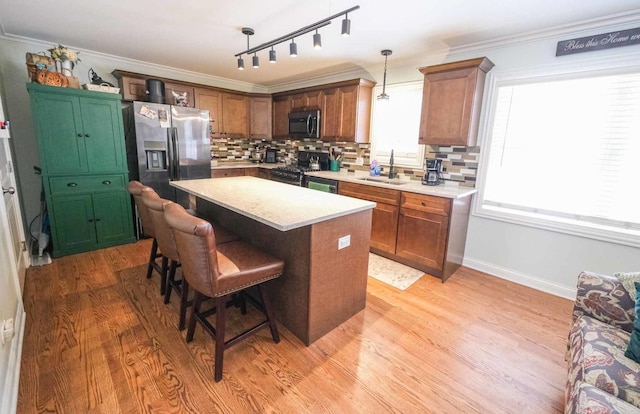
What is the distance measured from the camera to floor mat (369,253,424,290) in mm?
2887

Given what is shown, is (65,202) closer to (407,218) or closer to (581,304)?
(407,218)

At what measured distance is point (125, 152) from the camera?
3479 millimetres

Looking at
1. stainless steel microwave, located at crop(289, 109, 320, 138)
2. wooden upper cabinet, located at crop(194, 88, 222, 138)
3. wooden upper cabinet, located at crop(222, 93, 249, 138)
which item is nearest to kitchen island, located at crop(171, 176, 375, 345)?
stainless steel microwave, located at crop(289, 109, 320, 138)

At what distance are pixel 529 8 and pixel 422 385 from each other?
108 inches

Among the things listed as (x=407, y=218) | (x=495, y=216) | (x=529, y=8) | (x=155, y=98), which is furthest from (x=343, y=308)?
(x=155, y=98)

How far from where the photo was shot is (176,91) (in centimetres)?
425

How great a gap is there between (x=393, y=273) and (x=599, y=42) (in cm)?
262

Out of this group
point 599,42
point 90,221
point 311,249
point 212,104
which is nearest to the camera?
point 311,249

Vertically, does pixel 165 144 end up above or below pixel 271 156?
above

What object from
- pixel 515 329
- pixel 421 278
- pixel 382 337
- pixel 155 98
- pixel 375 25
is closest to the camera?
pixel 382 337

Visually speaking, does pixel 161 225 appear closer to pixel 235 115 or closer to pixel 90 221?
pixel 90 221

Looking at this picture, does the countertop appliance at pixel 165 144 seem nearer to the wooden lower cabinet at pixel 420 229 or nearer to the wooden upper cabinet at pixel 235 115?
the wooden upper cabinet at pixel 235 115

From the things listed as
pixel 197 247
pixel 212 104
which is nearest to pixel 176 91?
pixel 212 104

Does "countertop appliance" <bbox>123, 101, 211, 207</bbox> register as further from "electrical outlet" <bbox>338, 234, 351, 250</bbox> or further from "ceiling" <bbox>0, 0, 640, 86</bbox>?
"electrical outlet" <bbox>338, 234, 351, 250</bbox>
